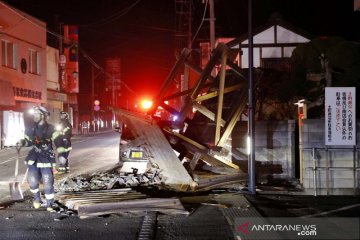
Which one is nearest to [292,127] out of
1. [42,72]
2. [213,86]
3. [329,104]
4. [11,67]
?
[329,104]

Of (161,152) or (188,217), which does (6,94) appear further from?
(188,217)

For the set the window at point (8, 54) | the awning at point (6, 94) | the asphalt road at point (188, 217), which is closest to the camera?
the asphalt road at point (188, 217)

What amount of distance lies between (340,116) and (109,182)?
19.9ft

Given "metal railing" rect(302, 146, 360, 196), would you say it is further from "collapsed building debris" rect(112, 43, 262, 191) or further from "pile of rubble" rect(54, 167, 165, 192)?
"pile of rubble" rect(54, 167, 165, 192)

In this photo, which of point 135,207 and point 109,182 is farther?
point 109,182

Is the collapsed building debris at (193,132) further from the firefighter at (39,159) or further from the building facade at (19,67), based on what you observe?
the building facade at (19,67)

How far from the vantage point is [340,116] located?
1080cm

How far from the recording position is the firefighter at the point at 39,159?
868 centimetres

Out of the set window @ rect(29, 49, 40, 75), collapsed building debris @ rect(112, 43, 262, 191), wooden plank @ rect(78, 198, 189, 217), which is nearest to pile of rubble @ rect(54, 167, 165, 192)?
collapsed building debris @ rect(112, 43, 262, 191)

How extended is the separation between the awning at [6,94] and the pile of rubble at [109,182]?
16579mm

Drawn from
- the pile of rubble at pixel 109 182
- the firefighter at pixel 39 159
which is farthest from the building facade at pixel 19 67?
the firefighter at pixel 39 159

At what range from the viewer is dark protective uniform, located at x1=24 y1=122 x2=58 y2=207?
8680 millimetres

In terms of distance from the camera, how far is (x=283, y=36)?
2195 cm

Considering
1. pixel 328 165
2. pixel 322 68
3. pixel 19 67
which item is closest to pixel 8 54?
pixel 19 67
